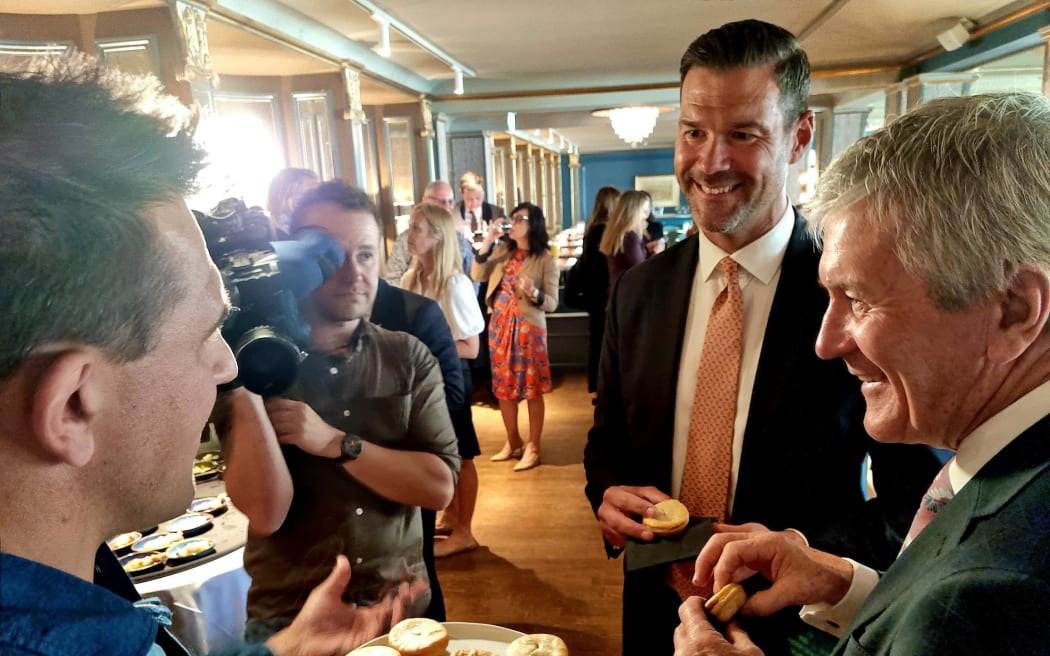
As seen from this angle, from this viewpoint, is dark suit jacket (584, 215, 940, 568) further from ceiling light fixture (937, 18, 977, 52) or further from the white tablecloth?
ceiling light fixture (937, 18, 977, 52)

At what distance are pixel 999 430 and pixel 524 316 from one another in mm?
3710

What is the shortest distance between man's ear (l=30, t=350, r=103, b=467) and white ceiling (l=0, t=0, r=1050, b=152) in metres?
2.52

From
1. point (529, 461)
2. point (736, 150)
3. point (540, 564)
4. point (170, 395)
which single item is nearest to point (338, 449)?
point (170, 395)

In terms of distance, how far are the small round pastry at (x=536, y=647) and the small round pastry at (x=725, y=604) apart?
26 centimetres

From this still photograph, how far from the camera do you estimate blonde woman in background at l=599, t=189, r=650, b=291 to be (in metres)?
4.59

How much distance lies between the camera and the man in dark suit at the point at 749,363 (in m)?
1.22

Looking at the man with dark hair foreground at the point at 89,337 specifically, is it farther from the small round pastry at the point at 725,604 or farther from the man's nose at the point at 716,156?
the man's nose at the point at 716,156

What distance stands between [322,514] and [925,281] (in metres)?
0.98

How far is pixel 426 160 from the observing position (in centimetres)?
711

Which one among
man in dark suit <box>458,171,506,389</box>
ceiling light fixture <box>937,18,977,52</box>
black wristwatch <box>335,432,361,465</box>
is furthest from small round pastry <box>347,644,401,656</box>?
ceiling light fixture <box>937,18,977,52</box>

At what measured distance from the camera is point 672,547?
3.92 feet

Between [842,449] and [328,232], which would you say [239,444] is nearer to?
[328,232]

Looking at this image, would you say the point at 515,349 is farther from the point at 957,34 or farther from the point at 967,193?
the point at 957,34

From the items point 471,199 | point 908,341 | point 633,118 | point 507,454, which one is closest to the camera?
point 908,341
